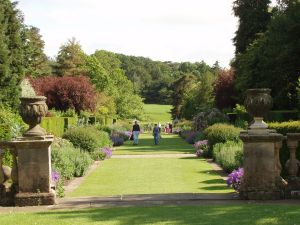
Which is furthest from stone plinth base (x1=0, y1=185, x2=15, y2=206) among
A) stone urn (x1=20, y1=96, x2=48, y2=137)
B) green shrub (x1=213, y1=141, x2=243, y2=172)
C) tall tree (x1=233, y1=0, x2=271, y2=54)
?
tall tree (x1=233, y1=0, x2=271, y2=54)

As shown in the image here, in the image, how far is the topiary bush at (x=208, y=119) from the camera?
36.3m

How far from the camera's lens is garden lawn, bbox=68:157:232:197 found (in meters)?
12.6

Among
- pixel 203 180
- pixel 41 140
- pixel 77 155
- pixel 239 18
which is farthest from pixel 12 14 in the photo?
pixel 41 140

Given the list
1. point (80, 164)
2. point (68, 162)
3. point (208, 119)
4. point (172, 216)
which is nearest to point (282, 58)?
point (208, 119)

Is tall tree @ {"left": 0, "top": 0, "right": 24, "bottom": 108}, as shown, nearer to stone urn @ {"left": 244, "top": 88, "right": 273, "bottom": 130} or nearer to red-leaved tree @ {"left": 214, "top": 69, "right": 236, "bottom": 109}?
red-leaved tree @ {"left": 214, "top": 69, "right": 236, "bottom": 109}

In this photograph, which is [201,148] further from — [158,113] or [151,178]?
[158,113]

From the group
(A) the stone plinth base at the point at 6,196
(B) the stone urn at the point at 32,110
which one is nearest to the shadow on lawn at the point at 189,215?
(A) the stone plinth base at the point at 6,196

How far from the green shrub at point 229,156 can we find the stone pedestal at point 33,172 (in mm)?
7870

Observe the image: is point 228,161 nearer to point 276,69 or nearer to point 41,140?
point 41,140

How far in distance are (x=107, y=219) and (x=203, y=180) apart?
24.7 ft

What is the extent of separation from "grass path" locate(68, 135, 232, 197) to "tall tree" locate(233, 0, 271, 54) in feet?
106

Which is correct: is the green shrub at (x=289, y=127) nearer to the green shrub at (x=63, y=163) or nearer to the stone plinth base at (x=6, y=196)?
the stone plinth base at (x=6, y=196)

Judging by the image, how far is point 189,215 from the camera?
314 inches

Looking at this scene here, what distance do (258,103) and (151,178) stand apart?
6.34m
